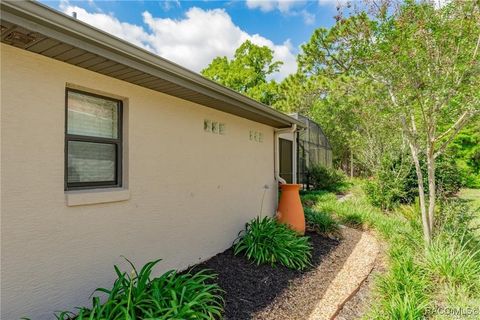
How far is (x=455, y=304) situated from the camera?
11.8 ft

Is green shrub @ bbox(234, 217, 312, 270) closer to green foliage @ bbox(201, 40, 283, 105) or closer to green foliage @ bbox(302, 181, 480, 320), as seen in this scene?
green foliage @ bbox(302, 181, 480, 320)

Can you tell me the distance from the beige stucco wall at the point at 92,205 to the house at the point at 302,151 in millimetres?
4350

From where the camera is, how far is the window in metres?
3.12

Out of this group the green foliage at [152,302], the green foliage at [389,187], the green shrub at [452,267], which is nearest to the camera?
the green foliage at [152,302]

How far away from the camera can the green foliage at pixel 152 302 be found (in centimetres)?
273

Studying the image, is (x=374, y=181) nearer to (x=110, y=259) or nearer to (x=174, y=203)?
(x=174, y=203)

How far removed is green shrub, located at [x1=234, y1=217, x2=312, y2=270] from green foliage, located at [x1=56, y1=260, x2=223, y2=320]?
1.65m

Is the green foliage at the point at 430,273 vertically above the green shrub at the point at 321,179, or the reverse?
the green shrub at the point at 321,179

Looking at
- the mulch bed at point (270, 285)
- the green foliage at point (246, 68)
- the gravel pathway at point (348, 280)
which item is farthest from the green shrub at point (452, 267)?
the green foliage at point (246, 68)

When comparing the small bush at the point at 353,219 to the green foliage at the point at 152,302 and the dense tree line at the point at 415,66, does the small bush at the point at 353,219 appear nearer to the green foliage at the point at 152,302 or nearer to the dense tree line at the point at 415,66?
the dense tree line at the point at 415,66

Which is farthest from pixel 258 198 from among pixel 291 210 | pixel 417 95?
pixel 417 95

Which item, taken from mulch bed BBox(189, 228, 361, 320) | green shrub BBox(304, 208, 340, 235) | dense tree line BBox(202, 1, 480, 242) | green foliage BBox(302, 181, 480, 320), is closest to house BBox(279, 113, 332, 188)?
green shrub BBox(304, 208, 340, 235)

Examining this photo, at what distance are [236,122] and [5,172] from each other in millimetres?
4052

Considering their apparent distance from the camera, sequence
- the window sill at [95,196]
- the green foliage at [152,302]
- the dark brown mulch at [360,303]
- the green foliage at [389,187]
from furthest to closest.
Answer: the green foliage at [389,187]
the dark brown mulch at [360,303]
the window sill at [95,196]
the green foliage at [152,302]
